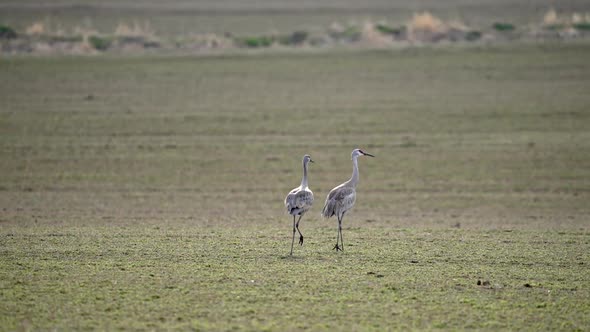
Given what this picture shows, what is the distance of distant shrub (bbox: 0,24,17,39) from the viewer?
45094 millimetres

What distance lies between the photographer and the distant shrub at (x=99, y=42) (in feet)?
146

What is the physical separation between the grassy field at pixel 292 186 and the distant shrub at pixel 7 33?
16.7 ft

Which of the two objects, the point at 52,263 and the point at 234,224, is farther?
the point at 234,224

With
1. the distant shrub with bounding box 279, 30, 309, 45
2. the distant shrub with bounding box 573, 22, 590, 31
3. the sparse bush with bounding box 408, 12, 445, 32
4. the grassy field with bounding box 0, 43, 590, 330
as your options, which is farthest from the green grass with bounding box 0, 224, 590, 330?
the distant shrub with bounding box 573, 22, 590, 31

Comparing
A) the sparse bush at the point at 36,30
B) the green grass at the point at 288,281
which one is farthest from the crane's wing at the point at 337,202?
the sparse bush at the point at 36,30

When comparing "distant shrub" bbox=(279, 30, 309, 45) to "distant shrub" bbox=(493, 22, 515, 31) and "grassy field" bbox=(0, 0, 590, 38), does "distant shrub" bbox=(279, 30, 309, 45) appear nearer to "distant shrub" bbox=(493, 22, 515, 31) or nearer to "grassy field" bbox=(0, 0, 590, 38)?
"grassy field" bbox=(0, 0, 590, 38)

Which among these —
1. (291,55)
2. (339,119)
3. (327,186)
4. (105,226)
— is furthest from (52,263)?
(291,55)

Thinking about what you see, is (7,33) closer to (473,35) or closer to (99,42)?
(99,42)

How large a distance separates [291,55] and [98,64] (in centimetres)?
980

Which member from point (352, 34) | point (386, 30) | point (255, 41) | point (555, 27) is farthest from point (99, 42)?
point (555, 27)

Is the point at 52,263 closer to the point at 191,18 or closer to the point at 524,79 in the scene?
the point at 524,79

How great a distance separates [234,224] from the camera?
19828 mm

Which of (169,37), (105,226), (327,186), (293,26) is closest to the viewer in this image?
(105,226)

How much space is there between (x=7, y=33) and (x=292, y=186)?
27.2m
